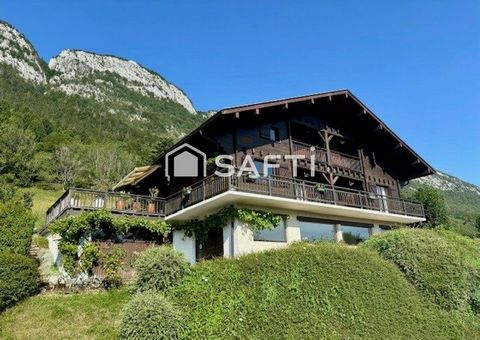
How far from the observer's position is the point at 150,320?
438 inches

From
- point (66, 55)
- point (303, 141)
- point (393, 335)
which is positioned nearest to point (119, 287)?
point (393, 335)

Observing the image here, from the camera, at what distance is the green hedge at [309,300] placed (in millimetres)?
11547

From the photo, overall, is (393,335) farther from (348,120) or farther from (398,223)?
(348,120)

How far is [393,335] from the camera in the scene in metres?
11.8

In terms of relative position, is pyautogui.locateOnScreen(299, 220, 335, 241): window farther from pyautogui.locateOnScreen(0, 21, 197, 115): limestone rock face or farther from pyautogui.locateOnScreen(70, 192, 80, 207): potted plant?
pyautogui.locateOnScreen(0, 21, 197, 115): limestone rock face

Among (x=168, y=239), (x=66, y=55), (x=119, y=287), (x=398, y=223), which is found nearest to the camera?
(x=119, y=287)

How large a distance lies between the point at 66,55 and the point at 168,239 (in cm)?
10171

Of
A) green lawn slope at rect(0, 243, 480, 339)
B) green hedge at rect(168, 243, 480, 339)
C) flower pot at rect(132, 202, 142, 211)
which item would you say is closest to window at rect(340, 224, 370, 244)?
green lawn slope at rect(0, 243, 480, 339)

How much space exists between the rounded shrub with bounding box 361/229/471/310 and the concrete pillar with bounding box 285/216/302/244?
4116mm

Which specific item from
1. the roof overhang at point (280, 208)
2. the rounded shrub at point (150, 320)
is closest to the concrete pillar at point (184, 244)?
the roof overhang at point (280, 208)

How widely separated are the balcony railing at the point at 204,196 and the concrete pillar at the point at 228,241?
5.45 ft

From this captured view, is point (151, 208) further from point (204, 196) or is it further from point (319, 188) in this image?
point (319, 188)

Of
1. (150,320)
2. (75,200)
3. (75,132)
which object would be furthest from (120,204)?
(75,132)

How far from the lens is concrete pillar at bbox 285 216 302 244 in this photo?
63.4ft
